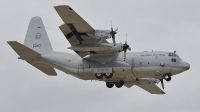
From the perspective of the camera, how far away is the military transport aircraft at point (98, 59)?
4619cm

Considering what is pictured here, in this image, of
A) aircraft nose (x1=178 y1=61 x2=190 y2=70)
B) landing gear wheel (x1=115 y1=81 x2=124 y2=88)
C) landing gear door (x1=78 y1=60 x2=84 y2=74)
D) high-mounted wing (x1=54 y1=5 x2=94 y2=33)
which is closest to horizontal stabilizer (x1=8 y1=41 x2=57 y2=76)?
landing gear door (x1=78 y1=60 x2=84 y2=74)

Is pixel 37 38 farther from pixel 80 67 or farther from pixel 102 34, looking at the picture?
pixel 102 34

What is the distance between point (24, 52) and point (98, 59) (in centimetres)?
659

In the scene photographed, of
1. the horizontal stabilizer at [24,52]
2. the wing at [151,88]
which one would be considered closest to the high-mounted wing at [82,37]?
the horizontal stabilizer at [24,52]

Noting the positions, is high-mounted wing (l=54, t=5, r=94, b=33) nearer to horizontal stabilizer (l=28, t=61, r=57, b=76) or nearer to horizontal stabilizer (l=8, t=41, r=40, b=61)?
horizontal stabilizer (l=8, t=41, r=40, b=61)

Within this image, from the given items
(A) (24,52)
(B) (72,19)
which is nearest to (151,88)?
(A) (24,52)

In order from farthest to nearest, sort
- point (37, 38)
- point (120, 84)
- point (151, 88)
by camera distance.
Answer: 1. point (151, 88)
2. point (37, 38)
3. point (120, 84)

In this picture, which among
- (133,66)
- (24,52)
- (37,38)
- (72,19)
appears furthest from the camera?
(37,38)

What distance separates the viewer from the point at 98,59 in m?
48.9

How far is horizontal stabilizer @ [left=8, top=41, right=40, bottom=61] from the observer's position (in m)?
47.0

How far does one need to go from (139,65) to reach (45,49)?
9.22m

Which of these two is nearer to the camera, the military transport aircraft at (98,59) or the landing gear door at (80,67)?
the military transport aircraft at (98,59)

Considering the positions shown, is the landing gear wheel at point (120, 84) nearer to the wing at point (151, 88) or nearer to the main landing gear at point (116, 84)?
the main landing gear at point (116, 84)

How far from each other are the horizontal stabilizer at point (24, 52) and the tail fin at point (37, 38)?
167cm
